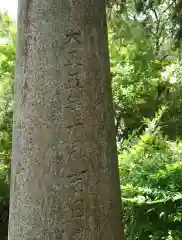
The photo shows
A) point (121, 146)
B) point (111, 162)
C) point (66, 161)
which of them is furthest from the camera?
point (121, 146)

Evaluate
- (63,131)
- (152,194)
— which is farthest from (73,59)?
(152,194)

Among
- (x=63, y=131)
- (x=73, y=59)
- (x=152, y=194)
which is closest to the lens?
(x=63, y=131)

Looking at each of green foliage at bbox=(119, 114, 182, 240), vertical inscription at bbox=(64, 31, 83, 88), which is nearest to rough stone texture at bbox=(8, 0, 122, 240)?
vertical inscription at bbox=(64, 31, 83, 88)

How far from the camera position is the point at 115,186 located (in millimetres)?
2164

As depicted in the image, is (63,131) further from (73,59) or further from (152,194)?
(152,194)

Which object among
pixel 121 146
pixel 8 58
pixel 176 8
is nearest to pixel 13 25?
pixel 8 58

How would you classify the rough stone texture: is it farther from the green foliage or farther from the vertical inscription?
the green foliage

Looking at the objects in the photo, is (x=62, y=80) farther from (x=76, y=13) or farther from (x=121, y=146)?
(x=121, y=146)

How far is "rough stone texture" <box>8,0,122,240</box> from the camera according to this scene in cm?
201

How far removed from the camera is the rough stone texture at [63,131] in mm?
2014

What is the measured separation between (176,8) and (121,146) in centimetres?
312

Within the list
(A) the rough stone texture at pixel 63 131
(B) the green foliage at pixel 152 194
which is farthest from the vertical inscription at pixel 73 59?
(B) the green foliage at pixel 152 194

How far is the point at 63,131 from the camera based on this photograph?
207cm

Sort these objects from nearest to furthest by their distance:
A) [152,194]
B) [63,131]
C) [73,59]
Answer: [63,131] < [73,59] < [152,194]
